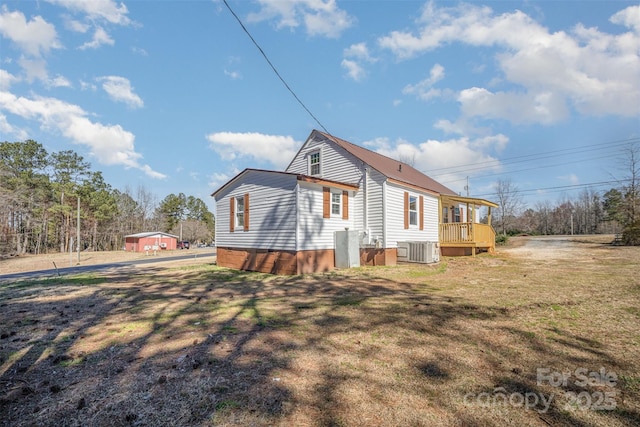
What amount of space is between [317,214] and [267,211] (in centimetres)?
215

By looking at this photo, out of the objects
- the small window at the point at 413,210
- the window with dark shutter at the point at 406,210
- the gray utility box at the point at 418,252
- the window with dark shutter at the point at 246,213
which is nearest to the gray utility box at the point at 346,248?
the gray utility box at the point at 418,252

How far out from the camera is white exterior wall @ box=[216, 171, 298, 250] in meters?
12.0

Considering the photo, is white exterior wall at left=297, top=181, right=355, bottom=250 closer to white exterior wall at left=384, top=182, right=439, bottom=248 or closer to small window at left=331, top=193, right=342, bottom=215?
small window at left=331, top=193, right=342, bottom=215

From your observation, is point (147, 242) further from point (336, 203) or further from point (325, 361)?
point (325, 361)

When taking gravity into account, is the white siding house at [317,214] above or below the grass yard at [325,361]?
above

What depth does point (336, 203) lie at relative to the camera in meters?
13.8

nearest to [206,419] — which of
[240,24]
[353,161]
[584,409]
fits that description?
[584,409]

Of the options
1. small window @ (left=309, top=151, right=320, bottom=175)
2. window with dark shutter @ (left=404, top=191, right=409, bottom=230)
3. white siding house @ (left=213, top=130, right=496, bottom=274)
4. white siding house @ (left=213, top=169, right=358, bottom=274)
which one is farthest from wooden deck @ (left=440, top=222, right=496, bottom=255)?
small window @ (left=309, top=151, right=320, bottom=175)

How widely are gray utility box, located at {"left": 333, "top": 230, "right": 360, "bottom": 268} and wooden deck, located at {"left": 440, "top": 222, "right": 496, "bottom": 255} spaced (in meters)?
7.27

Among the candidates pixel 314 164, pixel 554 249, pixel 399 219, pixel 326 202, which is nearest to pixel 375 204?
pixel 399 219

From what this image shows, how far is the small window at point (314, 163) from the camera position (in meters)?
17.0

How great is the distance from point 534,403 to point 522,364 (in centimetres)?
82

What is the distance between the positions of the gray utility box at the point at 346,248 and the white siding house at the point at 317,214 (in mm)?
249

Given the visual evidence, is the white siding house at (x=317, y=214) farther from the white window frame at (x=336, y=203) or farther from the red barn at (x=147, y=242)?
the red barn at (x=147, y=242)
